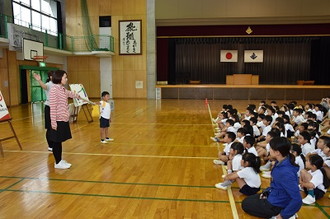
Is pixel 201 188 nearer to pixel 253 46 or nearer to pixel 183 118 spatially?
pixel 183 118

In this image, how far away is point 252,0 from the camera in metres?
17.2

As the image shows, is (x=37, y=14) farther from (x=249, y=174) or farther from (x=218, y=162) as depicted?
(x=249, y=174)

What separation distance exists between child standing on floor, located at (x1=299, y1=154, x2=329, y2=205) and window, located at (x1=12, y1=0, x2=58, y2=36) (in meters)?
15.1

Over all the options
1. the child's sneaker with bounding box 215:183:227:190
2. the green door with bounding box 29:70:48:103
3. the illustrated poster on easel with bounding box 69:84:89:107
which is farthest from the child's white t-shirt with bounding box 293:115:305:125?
the green door with bounding box 29:70:48:103

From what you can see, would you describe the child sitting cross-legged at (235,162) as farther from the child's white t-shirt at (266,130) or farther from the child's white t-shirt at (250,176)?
the child's white t-shirt at (266,130)

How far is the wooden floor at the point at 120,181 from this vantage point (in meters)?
2.99

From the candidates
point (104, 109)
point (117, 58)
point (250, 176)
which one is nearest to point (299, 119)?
point (250, 176)

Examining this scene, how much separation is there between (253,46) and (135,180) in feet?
61.3

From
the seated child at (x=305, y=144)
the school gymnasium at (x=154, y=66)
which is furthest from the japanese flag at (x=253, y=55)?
the seated child at (x=305, y=144)

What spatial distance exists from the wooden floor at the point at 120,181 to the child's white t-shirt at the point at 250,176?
9.1 inches

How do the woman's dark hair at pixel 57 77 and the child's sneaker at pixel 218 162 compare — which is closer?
the woman's dark hair at pixel 57 77

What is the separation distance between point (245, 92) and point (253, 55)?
3811 millimetres

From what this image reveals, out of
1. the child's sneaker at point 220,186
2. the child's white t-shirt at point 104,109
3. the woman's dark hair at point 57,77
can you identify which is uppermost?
the woman's dark hair at point 57,77

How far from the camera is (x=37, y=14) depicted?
55.2ft
